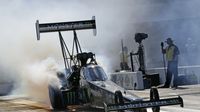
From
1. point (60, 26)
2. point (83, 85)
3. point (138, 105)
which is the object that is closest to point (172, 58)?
point (60, 26)

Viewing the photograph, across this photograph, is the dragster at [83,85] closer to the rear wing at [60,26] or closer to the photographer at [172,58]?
the rear wing at [60,26]

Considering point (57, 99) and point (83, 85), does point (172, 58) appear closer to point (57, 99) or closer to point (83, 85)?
point (57, 99)

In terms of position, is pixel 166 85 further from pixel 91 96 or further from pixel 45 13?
pixel 45 13

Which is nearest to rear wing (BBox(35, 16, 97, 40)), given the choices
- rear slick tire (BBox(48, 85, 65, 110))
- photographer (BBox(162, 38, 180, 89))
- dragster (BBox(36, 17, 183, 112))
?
dragster (BBox(36, 17, 183, 112))

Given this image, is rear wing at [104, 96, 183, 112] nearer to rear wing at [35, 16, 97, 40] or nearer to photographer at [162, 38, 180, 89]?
rear wing at [35, 16, 97, 40]

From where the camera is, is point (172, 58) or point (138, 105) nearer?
point (138, 105)

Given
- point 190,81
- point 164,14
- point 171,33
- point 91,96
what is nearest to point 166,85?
point 190,81

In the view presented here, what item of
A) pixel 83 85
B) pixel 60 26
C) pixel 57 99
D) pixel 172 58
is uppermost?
pixel 60 26

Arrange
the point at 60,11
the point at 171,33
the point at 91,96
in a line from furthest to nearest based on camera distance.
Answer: the point at 171,33 < the point at 60,11 < the point at 91,96

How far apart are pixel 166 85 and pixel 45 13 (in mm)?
12120

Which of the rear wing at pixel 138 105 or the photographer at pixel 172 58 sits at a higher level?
the photographer at pixel 172 58

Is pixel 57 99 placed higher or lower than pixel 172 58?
lower

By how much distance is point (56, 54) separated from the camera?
71.9 ft

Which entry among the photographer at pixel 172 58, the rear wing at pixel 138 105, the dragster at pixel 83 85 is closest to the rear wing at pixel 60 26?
the dragster at pixel 83 85
